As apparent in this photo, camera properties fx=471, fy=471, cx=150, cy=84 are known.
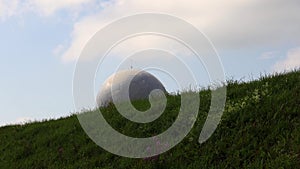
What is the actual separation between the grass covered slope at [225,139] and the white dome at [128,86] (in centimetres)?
571

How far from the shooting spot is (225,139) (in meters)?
11.6

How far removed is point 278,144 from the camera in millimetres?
10539

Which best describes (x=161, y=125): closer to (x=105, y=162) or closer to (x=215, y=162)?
(x=105, y=162)

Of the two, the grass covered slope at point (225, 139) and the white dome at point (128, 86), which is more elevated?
the white dome at point (128, 86)

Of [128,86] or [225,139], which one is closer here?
[225,139]

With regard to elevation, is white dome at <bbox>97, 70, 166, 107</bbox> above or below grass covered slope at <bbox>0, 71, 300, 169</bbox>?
above

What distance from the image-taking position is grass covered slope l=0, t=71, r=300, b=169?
34.9 feet

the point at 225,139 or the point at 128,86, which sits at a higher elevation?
the point at 128,86

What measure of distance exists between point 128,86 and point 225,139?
12050 mm

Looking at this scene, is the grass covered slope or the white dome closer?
the grass covered slope

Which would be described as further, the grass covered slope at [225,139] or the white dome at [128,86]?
the white dome at [128,86]

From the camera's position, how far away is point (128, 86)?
23.2 meters

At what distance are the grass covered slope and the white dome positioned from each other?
571 cm

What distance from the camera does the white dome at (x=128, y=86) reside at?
22953 millimetres
